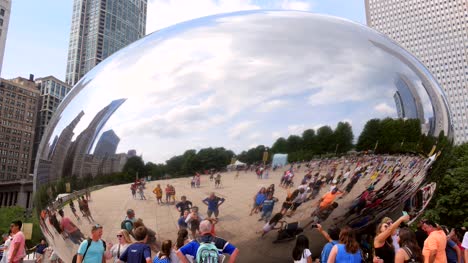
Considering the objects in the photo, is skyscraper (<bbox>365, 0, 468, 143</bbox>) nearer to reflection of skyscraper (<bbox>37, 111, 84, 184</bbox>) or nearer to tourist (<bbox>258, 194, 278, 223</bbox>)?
tourist (<bbox>258, 194, 278, 223</bbox>)

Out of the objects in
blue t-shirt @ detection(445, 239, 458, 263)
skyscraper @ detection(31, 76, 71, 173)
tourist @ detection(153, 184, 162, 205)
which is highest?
skyscraper @ detection(31, 76, 71, 173)

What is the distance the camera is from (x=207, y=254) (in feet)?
Result: 12.1

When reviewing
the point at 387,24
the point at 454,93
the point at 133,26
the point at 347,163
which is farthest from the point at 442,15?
the point at 347,163

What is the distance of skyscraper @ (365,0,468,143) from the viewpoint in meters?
133

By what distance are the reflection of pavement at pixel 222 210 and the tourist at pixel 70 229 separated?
22 centimetres

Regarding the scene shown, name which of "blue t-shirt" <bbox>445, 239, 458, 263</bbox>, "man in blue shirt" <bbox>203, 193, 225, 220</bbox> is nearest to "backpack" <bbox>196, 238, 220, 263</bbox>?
"man in blue shirt" <bbox>203, 193, 225, 220</bbox>

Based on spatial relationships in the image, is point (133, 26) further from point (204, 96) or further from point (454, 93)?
point (204, 96)

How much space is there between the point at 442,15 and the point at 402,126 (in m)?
163

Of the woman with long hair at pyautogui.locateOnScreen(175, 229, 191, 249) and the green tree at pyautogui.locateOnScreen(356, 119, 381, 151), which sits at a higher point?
the green tree at pyautogui.locateOnScreen(356, 119, 381, 151)

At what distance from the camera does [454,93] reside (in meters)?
134

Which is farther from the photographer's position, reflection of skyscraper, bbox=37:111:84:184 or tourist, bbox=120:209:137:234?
reflection of skyscraper, bbox=37:111:84:184

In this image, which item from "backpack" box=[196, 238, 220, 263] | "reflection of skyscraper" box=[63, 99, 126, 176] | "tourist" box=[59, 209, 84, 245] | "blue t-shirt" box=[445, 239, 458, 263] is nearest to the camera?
"backpack" box=[196, 238, 220, 263]

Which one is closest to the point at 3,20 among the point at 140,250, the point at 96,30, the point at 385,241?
the point at 96,30

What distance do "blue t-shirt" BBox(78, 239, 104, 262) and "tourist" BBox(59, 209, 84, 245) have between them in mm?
119
